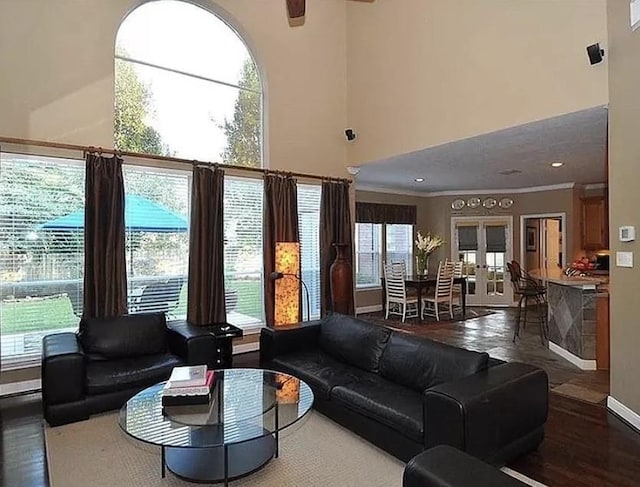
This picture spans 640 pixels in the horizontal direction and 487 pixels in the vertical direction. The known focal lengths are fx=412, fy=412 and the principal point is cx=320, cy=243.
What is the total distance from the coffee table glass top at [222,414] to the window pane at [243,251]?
2700 millimetres

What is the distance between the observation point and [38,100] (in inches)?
171

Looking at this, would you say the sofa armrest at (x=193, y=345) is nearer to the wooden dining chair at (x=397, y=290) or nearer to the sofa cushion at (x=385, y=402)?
the sofa cushion at (x=385, y=402)

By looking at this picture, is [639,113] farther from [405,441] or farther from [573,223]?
[573,223]

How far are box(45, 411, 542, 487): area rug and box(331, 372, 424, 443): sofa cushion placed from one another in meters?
0.27

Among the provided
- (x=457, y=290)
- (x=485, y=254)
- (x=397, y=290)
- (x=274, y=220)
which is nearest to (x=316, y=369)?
(x=274, y=220)

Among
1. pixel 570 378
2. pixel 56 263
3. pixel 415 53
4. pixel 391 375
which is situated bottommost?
pixel 570 378

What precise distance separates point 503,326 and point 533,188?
3.76m

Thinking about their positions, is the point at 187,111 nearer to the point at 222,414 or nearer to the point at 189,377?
the point at 189,377

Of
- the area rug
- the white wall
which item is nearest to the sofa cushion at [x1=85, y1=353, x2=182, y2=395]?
the area rug

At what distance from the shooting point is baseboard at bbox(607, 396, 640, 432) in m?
3.20

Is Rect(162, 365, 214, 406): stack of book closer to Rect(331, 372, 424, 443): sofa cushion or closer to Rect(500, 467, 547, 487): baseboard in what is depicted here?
Rect(331, 372, 424, 443): sofa cushion

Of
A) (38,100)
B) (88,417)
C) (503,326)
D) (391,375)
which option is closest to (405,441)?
(391,375)

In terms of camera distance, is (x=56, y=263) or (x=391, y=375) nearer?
(x=391, y=375)

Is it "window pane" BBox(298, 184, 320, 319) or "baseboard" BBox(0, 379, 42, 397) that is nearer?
"baseboard" BBox(0, 379, 42, 397)
